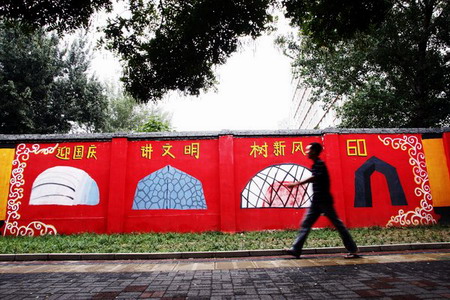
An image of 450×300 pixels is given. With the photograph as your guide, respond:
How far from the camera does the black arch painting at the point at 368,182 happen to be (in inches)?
320

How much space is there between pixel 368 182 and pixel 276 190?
2.87 meters

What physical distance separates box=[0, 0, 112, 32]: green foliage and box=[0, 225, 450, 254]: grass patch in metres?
4.26

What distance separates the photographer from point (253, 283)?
10.6 feet

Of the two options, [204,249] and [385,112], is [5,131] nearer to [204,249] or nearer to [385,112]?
[204,249]

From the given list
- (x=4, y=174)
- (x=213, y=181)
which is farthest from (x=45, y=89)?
(x=213, y=181)

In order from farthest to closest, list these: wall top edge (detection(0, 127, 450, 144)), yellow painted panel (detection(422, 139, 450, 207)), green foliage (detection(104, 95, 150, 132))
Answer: green foliage (detection(104, 95, 150, 132))
wall top edge (detection(0, 127, 450, 144))
yellow painted panel (detection(422, 139, 450, 207))

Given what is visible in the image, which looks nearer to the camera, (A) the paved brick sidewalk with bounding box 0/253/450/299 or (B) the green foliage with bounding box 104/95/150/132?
(A) the paved brick sidewalk with bounding box 0/253/450/299

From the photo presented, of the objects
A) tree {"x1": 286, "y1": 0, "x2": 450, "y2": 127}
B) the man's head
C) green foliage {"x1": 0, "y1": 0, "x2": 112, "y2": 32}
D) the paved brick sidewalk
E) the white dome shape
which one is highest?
tree {"x1": 286, "y1": 0, "x2": 450, "y2": 127}

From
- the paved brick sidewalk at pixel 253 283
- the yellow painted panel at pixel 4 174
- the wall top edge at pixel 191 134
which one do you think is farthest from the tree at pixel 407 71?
the yellow painted panel at pixel 4 174

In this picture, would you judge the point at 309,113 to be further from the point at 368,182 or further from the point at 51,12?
the point at 51,12

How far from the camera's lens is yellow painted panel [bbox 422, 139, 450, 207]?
8.20 m

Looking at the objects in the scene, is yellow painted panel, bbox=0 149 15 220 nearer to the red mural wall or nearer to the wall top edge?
the red mural wall

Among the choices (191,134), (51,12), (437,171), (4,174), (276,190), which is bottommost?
(276,190)

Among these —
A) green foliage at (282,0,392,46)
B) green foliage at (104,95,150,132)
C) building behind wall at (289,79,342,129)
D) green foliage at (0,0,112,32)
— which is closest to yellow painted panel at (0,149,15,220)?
green foliage at (0,0,112,32)
